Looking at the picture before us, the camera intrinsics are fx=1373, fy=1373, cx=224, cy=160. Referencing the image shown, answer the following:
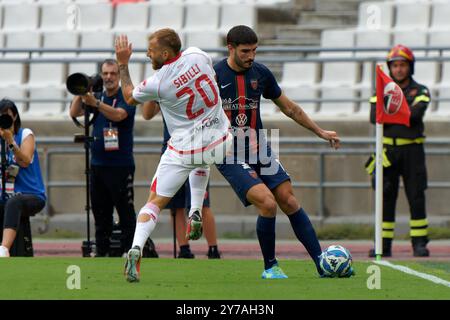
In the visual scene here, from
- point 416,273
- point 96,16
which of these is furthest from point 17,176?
point 96,16

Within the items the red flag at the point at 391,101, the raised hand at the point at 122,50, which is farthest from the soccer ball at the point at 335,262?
the red flag at the point at 391,101

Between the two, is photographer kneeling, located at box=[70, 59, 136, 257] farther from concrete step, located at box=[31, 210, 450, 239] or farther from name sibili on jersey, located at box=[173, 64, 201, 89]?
name sibili on jersey, located at box=[173, 64, 201, 89]

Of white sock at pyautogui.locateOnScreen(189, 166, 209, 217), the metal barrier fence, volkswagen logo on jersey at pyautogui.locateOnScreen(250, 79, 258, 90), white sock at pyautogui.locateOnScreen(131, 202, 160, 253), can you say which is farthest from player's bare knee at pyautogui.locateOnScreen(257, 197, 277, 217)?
the metal barrier fence

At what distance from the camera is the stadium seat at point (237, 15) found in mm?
21688

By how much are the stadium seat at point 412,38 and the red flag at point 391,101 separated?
4.87 metres

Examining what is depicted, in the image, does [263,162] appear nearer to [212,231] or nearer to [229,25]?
[212,231]

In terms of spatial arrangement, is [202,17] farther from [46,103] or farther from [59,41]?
[46,103]

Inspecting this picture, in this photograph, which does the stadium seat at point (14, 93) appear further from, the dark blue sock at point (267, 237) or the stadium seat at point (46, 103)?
the dark blue sock at point (267, 237)

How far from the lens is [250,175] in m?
11.1

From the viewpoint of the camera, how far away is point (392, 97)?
15195mm

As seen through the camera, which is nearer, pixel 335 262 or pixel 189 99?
pixel 189 99

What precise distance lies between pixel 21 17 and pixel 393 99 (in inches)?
377

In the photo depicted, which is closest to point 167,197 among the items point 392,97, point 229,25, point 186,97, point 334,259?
point 186,97

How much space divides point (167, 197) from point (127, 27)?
11.6 meters
